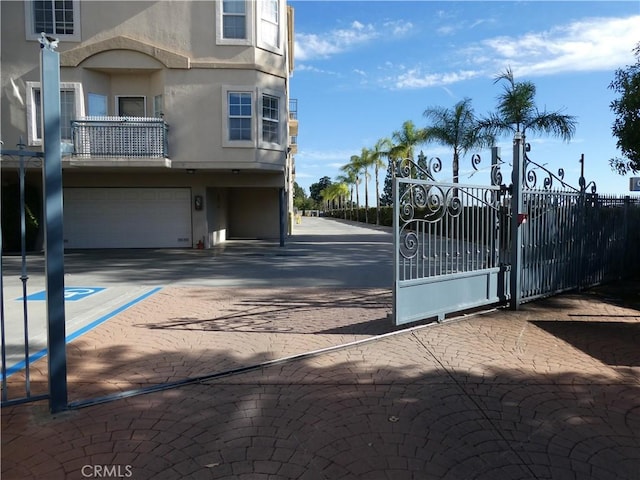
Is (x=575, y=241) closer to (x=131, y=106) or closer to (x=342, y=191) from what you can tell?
(x=131, y=106)

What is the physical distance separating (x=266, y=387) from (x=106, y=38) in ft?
51.7

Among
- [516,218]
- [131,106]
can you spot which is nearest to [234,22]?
[131,106]

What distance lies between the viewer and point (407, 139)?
36.2m

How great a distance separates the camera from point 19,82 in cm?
1562

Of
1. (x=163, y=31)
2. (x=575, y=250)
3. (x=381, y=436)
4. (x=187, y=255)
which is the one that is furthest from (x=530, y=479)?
(x=163, y=31)

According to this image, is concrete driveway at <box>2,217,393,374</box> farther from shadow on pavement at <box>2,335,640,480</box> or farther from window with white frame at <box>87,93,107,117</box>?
window with white frame at <box>87,93,107,117</box>

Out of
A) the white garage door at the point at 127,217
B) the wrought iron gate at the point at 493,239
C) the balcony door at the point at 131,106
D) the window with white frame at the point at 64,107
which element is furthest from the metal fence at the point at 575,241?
the window with white frame at the point at 64,107

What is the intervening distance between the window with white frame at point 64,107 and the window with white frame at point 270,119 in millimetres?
6211

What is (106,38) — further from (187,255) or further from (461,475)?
(461,475)

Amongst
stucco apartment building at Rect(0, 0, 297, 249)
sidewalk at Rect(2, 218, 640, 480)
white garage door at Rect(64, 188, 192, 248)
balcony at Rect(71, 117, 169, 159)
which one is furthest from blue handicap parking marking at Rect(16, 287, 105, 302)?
white garage door at Rect(64, 188, 192, 248)

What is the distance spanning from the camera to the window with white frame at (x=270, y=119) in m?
16.7

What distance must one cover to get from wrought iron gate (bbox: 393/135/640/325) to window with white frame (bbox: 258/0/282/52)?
450 inches

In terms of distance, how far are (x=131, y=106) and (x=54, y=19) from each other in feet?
11.7

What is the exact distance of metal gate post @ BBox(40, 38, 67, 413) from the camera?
3465 mm
